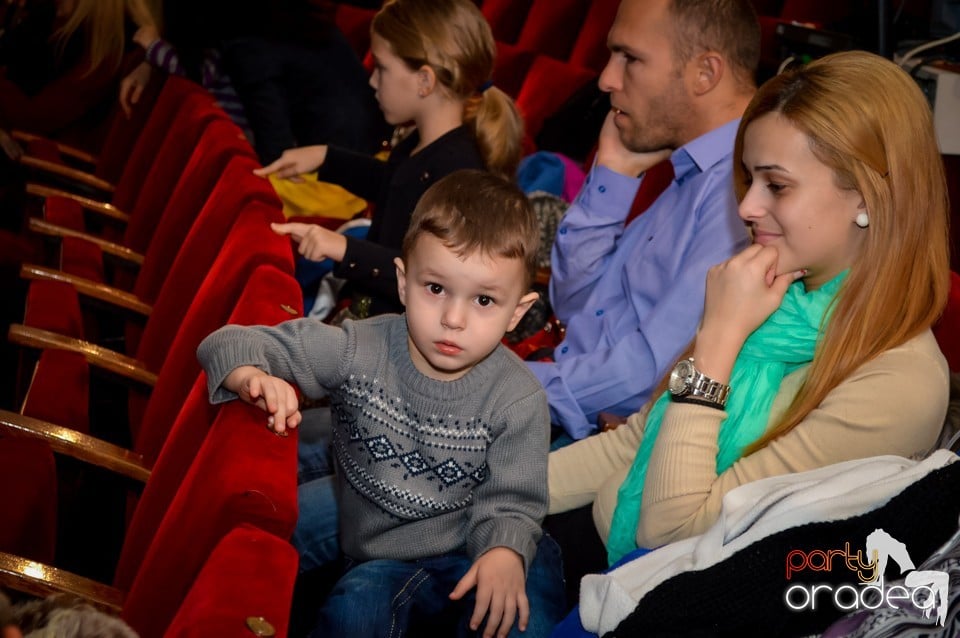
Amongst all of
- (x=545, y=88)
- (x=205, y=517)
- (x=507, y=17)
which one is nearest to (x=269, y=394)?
(x=205, y=517)

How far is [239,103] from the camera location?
11.0ft

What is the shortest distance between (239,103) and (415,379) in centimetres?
227

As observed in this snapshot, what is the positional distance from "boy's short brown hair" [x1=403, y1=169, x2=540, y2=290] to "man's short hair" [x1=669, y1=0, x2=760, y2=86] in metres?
0.70

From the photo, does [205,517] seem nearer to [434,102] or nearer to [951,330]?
[951,330]

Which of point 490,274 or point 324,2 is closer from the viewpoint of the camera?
point 490,274

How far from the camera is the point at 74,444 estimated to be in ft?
4.91

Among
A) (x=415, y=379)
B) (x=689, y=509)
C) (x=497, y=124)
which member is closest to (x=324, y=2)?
(x=497, y=124)

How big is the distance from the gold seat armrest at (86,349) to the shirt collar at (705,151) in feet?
3.22

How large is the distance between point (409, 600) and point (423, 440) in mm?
→ 189

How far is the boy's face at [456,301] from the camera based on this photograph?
4.10 feet

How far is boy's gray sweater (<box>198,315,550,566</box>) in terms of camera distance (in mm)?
1290

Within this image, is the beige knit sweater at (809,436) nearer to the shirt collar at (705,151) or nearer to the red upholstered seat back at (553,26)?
the shirt collar at (705,151)

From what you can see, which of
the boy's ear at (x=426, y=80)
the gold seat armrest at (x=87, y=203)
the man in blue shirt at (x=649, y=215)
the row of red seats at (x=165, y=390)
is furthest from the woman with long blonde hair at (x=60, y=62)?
the man in blue shirt at (x=649, y=215)

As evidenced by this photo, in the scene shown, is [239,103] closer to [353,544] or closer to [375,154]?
[375,154]
